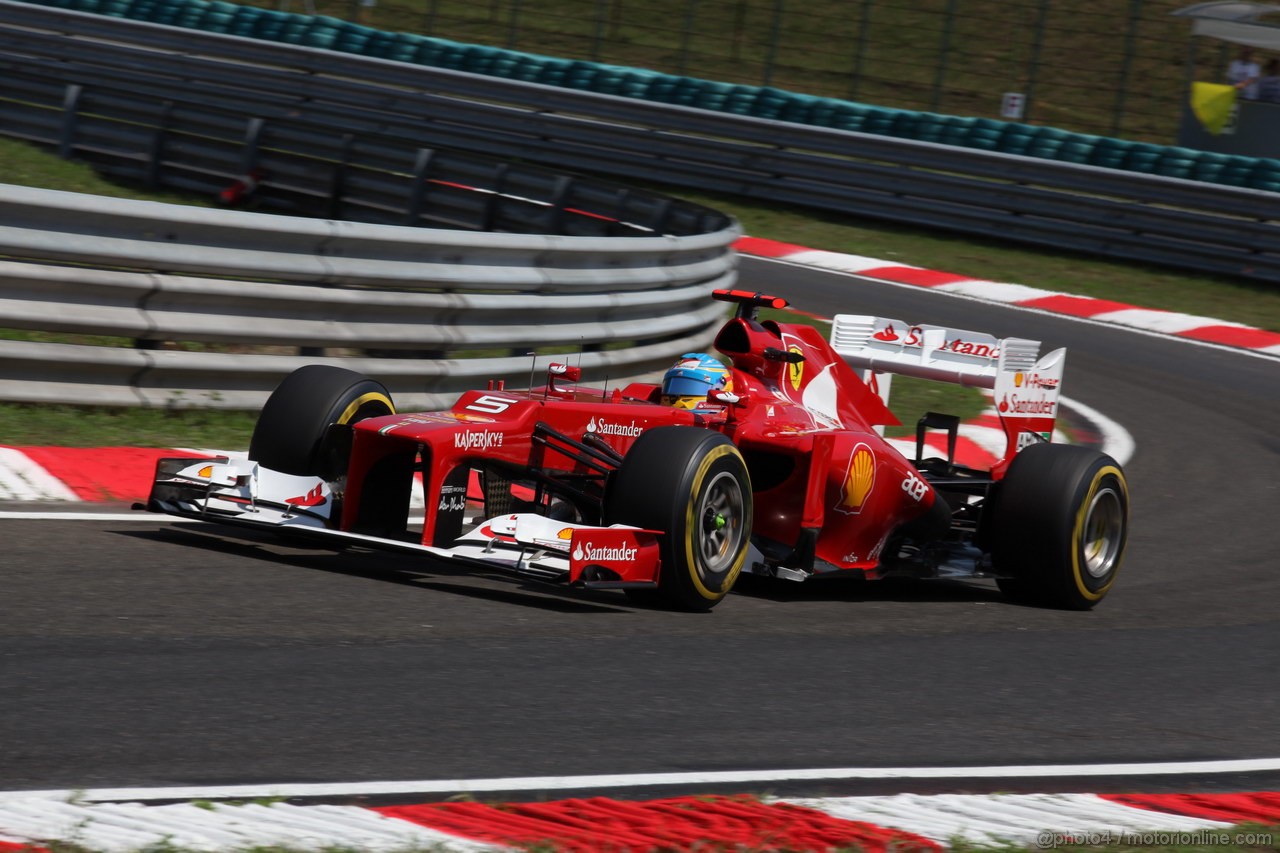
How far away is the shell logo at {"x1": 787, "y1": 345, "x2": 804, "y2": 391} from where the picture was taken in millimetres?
7957

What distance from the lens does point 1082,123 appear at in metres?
26.0

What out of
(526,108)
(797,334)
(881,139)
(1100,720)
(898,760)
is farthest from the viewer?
(526,108)

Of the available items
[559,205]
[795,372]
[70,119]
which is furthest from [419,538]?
[70,119]

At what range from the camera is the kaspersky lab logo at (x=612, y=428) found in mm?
7379

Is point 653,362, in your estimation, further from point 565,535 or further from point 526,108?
point 526,108

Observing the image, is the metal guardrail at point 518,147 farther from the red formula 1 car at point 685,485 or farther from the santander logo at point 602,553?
the santander logo at point 602,553

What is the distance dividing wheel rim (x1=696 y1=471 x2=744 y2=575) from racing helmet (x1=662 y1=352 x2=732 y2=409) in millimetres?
710

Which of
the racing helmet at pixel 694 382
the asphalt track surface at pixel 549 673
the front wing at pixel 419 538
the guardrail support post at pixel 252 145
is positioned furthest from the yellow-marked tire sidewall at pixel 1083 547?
the guardrail support post at pixel 252 145

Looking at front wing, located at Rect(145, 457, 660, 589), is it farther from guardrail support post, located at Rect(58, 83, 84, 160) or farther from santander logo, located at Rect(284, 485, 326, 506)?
guardrail support post, located at Rect(58, 83, 84, 160)

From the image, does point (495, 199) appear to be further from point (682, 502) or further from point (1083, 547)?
point (682, 502)

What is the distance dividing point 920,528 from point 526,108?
654 inches

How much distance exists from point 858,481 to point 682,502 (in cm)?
137

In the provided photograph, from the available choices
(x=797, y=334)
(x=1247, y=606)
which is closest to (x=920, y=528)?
(x=797, y=334)

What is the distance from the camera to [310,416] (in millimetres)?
7176
